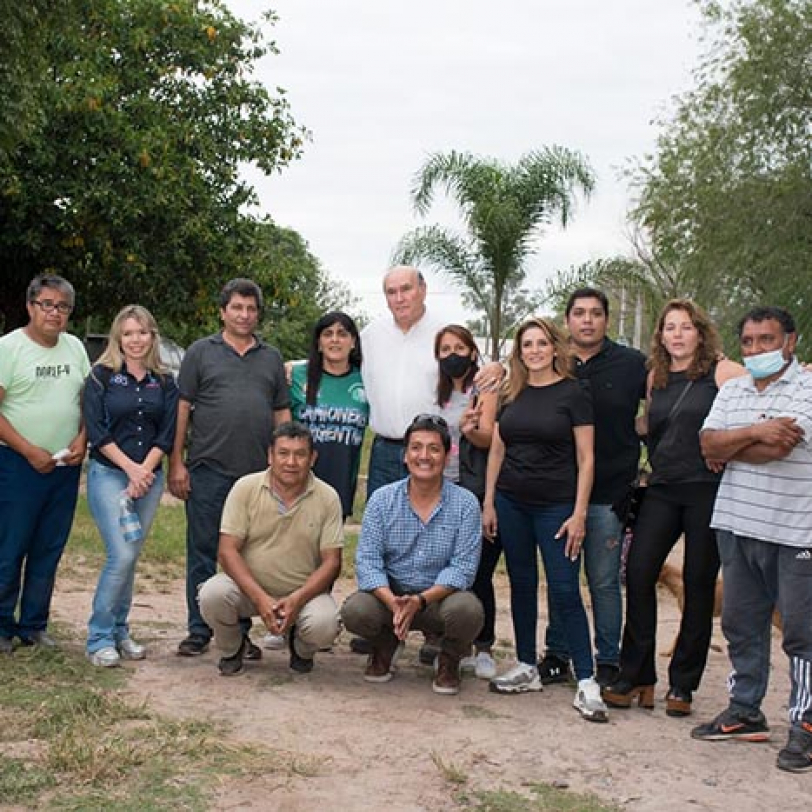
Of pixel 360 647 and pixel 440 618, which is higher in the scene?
pixel 440 618

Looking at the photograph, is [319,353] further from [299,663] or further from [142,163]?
[142,163]

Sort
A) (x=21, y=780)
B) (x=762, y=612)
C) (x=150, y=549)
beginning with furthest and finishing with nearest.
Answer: (x=150, y=549) → (x=762, y=612) → (x=21, y=780)

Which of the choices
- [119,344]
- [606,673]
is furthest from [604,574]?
[119,344]

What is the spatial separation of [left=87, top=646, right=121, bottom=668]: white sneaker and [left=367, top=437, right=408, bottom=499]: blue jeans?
155 cm

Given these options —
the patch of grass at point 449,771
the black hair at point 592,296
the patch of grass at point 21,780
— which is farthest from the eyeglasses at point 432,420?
the patch of grass at point 21,780

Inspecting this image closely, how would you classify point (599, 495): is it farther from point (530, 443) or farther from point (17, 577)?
point (17, 577)

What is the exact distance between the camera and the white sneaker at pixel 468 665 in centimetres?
632

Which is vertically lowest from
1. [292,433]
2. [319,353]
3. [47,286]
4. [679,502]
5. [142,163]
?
[679,502]

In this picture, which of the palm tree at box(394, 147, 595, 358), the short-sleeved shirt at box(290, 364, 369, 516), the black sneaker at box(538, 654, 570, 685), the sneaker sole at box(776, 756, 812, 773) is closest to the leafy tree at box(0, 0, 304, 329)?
the palm tree at box(394, 147, 595, 358)

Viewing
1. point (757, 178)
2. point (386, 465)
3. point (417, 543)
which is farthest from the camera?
point (757, 178)

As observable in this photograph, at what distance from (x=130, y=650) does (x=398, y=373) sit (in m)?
2.04

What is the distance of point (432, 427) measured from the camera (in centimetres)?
578

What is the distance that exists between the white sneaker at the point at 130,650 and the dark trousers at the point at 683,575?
2.51m

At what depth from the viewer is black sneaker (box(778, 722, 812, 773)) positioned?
491 cm
